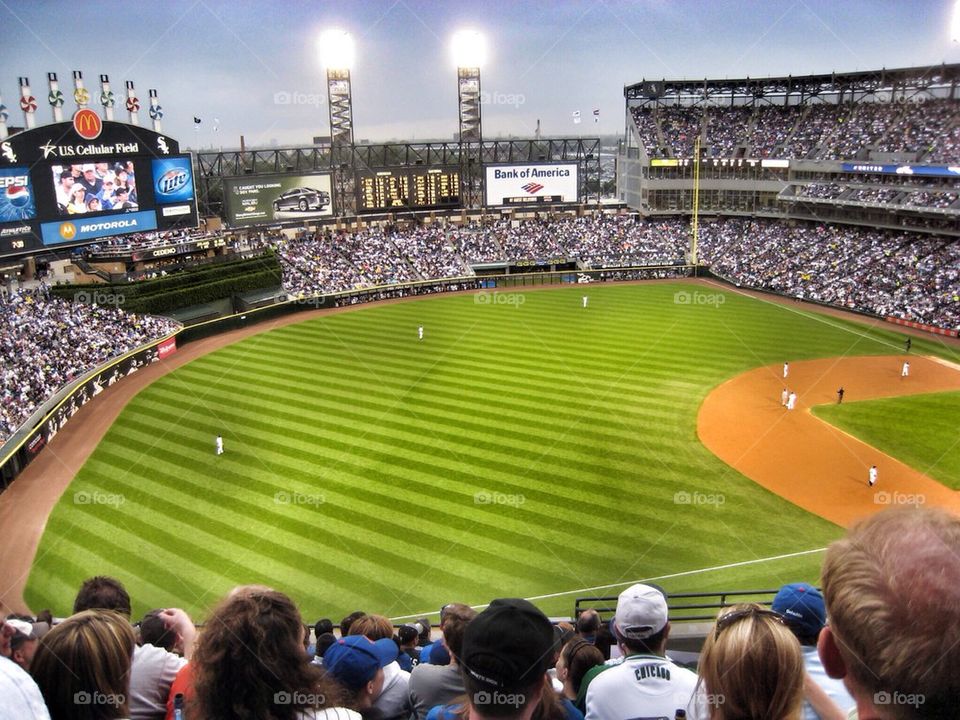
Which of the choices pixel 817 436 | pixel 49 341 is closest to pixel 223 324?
pixel 49 341

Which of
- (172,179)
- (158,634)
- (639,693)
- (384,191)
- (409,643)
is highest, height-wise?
(172,179)

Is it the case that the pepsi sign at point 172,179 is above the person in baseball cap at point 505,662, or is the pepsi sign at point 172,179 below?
above

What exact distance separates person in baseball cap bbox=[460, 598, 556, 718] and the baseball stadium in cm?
142

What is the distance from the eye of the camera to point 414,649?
9.50 metres

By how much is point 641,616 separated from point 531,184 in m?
62.9

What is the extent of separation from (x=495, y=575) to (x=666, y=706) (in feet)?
41.1

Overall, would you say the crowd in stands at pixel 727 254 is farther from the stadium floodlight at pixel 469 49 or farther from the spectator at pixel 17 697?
the spectator at pixel 17 697

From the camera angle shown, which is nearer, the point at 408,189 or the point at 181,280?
the point at 181,280

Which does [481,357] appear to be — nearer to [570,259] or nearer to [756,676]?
[570,259]

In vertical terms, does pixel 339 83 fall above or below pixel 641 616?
above

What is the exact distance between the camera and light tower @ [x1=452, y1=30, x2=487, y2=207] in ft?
200

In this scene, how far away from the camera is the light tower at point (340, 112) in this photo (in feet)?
190

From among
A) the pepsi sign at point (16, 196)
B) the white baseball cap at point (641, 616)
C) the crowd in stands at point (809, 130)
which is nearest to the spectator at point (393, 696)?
the white baseball cap at point (641, 616)

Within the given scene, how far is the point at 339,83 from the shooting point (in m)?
59.5
